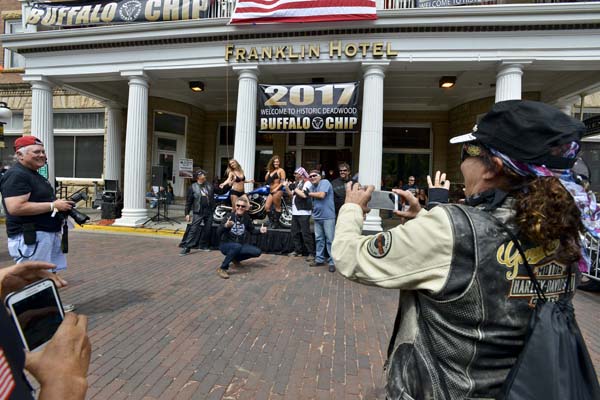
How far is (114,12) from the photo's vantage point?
1026cm

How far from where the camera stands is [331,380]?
2.91 meters

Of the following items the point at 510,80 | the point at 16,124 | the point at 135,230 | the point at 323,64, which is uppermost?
the point at 323,64

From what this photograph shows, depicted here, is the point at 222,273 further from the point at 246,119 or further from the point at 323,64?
the point at 323,64

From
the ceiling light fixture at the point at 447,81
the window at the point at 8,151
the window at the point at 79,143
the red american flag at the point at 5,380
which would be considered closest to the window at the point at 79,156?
the window at the point at 79,143

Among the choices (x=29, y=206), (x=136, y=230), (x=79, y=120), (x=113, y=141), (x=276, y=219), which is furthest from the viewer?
(x=79, y=120)

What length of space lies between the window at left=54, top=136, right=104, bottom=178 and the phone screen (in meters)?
17.1

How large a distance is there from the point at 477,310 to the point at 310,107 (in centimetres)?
877

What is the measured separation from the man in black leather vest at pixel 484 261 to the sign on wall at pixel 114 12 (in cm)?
1072

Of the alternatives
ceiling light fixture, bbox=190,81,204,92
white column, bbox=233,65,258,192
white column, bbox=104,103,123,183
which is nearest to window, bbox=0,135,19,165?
white column, bbox=104,103,123,183

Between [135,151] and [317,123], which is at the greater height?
[317,123]

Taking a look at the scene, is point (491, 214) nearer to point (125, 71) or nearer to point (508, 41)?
point (508, 41)

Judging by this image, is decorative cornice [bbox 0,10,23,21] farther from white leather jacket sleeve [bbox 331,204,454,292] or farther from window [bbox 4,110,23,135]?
white leather jacket sleeve [bbox 331,204,454,292]

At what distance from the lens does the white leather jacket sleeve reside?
3.62 feet

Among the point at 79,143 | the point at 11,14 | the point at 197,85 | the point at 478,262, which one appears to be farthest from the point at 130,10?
the point at 478,262
